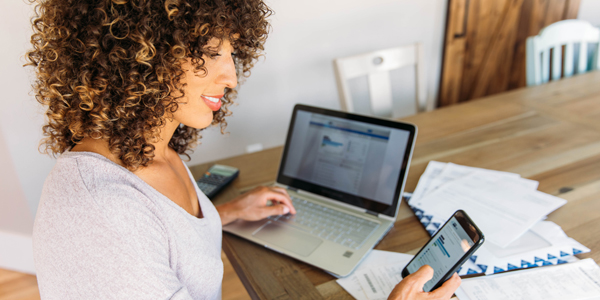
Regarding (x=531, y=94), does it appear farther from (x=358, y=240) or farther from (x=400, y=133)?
(x=358, y=240)

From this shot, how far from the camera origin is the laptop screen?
1106mm

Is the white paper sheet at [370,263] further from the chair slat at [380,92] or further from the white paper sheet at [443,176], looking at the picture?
the chair slat at [380,92]

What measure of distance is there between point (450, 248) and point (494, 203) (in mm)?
389

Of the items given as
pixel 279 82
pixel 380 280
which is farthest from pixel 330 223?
pixel 279 82

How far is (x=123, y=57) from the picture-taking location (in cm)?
71

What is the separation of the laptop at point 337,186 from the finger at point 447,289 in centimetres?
22

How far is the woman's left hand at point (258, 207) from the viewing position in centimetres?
113

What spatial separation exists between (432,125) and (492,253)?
76cm

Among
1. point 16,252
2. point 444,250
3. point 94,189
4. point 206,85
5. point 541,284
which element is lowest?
point 16,252

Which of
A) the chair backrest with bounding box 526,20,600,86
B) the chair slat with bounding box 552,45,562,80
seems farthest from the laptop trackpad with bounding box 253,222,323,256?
the chair slat with bounding box 552,45,562,80

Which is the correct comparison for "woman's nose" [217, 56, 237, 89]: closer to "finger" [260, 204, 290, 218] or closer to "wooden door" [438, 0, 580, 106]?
"finger" [260, 204, 290, 218]

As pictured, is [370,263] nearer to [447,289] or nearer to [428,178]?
[447,289]

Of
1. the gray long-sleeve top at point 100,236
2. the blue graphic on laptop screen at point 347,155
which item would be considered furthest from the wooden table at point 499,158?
the gray long-sleeve top at point 100,236

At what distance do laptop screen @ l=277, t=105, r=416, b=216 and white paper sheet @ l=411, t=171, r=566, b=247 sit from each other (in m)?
0.14
